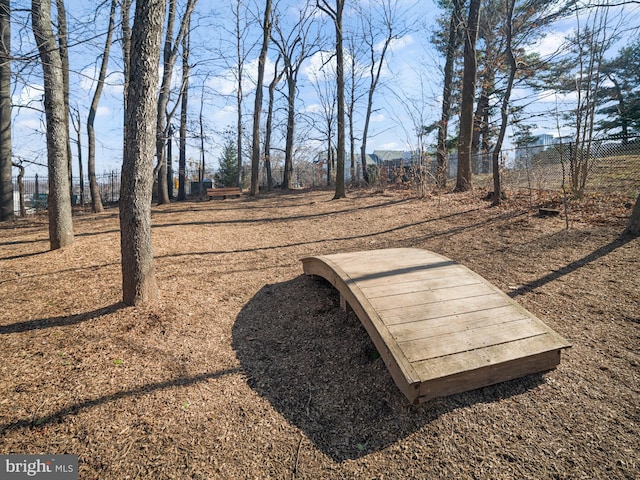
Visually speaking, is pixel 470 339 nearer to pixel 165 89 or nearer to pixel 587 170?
pixel 587 170

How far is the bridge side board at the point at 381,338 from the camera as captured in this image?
2109mm

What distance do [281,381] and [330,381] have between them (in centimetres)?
39

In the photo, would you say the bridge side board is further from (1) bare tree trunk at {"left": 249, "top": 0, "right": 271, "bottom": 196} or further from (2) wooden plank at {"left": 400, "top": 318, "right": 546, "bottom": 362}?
(1) bare tree trunk at {"left": 249, "top": 0, "right": 271, "bottom": 196}

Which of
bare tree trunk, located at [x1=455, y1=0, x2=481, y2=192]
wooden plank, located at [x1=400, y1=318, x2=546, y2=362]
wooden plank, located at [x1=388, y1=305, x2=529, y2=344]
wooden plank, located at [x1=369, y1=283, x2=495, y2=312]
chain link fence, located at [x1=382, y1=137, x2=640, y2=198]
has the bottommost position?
wooden plank, located at [x1=400, y1=318, x2=546, y2=362]

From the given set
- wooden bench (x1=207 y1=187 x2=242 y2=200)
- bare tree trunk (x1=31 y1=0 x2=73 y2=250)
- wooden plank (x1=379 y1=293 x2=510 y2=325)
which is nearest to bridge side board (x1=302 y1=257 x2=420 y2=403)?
wooden plank (x1=379 y1=293 x2=510 y2=325)

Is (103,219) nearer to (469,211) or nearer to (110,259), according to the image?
(110,259)

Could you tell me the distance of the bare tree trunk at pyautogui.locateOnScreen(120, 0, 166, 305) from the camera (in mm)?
3154

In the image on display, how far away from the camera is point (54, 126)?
5008 mm

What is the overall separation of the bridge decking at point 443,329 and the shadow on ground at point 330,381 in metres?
0.17

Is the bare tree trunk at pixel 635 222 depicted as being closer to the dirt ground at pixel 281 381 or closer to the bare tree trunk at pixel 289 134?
the dirt ground at pixel 281 381

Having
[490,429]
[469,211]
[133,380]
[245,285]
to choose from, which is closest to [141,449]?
[133,380]

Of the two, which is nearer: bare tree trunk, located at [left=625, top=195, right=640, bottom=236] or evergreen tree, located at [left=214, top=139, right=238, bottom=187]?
bare tree trunk, located at [left=625, top=195, right=640, bottom=236]

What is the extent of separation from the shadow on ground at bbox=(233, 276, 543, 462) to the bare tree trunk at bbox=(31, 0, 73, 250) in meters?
3.81

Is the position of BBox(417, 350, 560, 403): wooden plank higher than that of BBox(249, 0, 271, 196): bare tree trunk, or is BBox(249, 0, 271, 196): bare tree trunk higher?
BBox(249, 0, 271, 196): bare tree trunk
